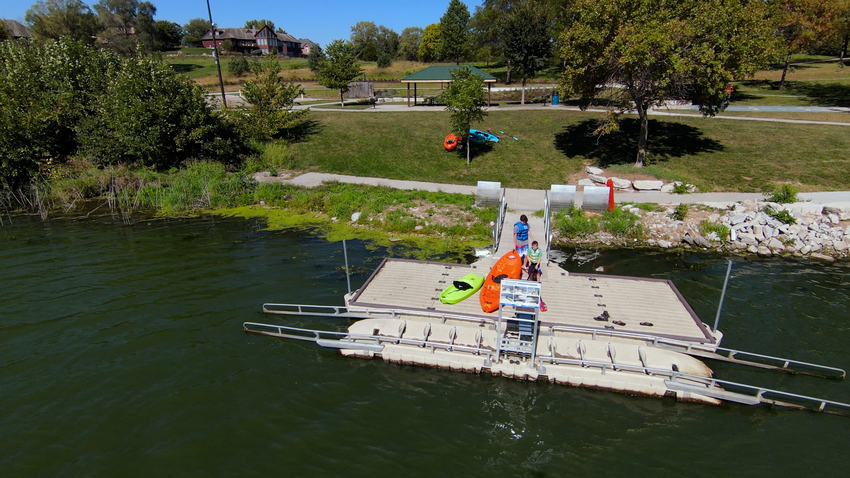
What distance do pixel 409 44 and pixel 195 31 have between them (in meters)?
57.1

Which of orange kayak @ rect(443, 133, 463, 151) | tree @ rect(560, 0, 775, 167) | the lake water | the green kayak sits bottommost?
Result: the lake water

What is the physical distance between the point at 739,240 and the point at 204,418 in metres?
19.9

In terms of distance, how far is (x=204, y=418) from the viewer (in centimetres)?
1035

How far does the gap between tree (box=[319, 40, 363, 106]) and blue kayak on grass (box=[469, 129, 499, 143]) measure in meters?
15.9

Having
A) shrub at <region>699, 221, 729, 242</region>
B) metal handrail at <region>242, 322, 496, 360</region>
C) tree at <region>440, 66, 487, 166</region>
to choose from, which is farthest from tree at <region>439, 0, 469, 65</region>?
metal handrail at <region>242, 322, 496, 360</region>

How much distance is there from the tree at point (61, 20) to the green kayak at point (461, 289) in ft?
239

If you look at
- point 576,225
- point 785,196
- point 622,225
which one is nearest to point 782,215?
point 785,196

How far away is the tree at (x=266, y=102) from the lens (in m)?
31.1

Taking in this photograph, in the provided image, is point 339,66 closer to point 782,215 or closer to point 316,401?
point 782,215

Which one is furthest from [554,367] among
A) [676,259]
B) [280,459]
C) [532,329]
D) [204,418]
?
[676,259]

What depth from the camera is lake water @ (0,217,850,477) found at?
9.30 m

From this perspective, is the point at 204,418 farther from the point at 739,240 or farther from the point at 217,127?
the point at 217,127

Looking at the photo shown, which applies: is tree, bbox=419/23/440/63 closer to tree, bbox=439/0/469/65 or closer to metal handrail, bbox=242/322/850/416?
tree, bbox=439/0/469/65

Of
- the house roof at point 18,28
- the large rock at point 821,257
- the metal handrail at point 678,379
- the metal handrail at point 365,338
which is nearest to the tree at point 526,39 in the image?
the large rock at point 821,257
